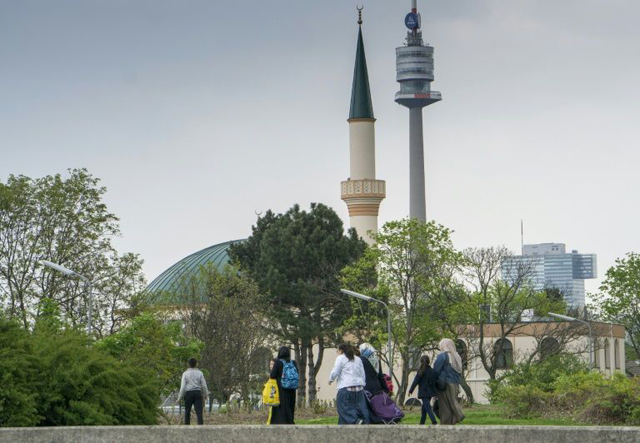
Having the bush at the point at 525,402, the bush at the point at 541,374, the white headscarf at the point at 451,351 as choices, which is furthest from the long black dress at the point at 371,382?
the bush at the point at 541,374

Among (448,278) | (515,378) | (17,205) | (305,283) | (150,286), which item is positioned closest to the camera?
(515,378)

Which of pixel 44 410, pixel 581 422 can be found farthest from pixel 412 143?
pixel 44 410

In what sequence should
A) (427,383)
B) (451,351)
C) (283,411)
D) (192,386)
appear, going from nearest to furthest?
(283,411) < (451,351) < (427,383) < (192,386)

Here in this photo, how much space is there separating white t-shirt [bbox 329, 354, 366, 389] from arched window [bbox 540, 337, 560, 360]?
138ft

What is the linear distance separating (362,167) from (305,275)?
23.9m

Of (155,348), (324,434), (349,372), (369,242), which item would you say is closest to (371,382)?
(349,372)

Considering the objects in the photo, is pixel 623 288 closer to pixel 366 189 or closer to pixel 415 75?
pixel 366 189

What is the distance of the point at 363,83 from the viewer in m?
91.1

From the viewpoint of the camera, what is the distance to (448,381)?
23328mm

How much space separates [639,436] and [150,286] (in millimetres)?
78563

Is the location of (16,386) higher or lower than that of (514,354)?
higher

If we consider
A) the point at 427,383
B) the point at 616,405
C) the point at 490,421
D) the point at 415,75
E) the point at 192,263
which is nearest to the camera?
the point at 427,383

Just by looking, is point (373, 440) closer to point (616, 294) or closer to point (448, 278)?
point (448, 278)

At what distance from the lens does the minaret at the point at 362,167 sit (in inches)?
3428
